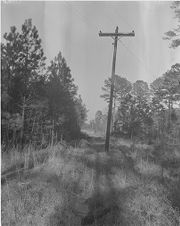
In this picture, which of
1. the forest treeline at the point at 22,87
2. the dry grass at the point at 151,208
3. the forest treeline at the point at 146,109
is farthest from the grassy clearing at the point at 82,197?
the forest treeline at the point at 146,109

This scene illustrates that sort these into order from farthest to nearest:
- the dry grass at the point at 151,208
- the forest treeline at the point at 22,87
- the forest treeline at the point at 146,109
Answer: the forest treeline at the point at 146,109 → the forest treeline at the point at 22,87 → the dry grass at the point at 151,208

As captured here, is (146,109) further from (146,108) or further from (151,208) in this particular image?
(151,208)

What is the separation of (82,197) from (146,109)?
27960 millimetres

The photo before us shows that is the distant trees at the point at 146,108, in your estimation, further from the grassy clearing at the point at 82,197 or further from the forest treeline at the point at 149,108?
the grassy clearing at the point at 82,197

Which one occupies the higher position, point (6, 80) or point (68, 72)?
point (68, 72)

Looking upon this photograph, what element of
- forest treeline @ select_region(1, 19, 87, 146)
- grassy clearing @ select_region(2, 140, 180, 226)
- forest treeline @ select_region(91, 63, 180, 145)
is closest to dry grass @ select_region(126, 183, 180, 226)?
grassy clearing @ select_region(2, 140, 180, 226)

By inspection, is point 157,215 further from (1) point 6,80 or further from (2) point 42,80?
(2) point 42,80

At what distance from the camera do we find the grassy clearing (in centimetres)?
338

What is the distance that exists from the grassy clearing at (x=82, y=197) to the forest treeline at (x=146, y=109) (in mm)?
14217

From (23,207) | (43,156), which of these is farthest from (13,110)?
(23,207)

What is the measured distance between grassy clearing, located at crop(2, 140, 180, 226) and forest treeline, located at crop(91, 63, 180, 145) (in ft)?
46.6

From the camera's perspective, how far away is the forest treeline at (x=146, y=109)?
80.1 feet

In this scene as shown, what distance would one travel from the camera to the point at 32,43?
44.0 ft

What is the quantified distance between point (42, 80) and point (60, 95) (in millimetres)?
5407
